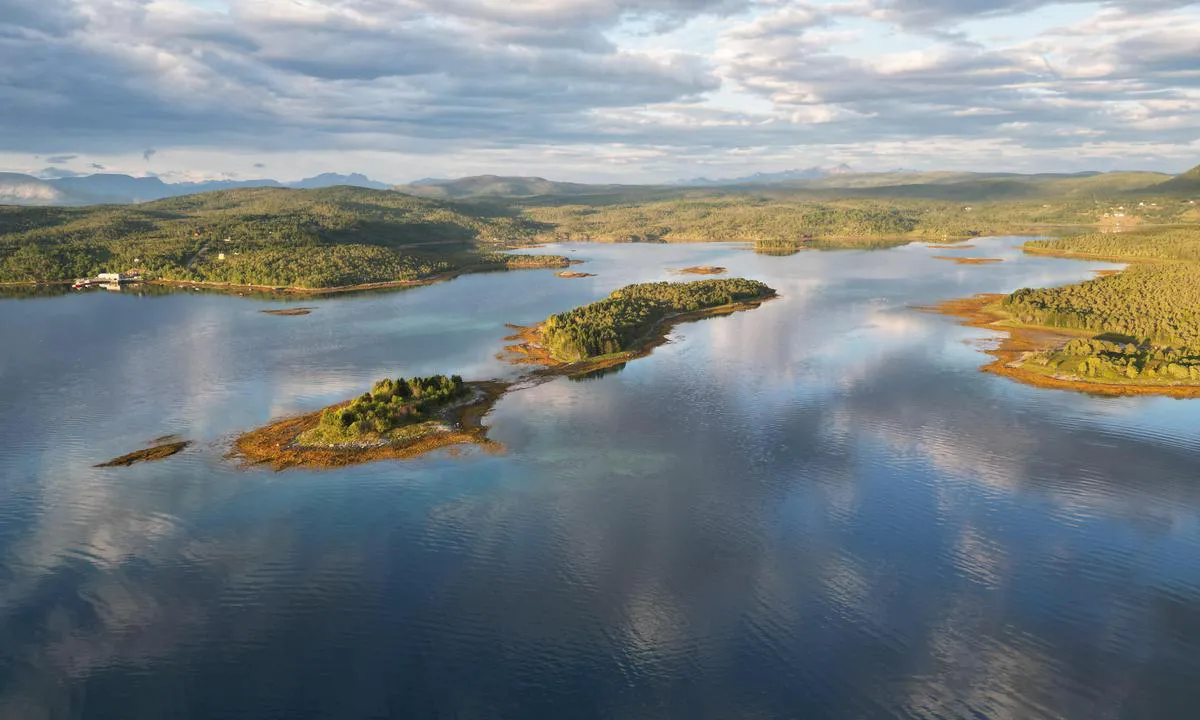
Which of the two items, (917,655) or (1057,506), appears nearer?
(917,655)

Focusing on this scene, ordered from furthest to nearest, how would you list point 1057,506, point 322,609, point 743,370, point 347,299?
point 347,299 < point 743,370 < point 1057,506 < point 322,609

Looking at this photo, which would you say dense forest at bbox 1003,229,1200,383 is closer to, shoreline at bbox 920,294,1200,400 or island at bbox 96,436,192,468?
shoreline at bbox 920,294,1200,400

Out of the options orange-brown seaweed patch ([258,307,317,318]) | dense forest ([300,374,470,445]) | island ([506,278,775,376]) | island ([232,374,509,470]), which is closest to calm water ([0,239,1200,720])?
island ([232,374,509,470])

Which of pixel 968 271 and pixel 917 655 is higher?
pixel 968 271

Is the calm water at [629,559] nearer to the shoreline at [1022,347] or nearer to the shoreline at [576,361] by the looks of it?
the shoreline at [1022,347]

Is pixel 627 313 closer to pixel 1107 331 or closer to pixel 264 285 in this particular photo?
pixel 1107 331

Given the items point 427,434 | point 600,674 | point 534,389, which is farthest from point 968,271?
point 600,674

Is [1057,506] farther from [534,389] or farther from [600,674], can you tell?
[534,389]
